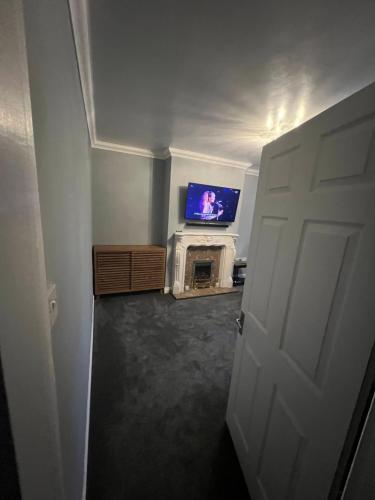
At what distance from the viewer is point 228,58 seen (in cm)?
131

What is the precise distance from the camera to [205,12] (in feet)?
3.41

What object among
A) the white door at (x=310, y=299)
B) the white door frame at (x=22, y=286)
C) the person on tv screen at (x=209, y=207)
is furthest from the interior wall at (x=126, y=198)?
the white door frame at (x=22, y=286)

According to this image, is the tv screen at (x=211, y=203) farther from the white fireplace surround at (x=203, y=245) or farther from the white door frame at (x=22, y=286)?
the white door frame at (x=22, y=286)

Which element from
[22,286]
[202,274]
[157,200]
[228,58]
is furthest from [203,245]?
[22,286]

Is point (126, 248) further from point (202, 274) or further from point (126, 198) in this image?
point (202, 274)

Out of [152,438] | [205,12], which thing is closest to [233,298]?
[152,438]

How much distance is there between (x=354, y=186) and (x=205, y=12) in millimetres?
1199

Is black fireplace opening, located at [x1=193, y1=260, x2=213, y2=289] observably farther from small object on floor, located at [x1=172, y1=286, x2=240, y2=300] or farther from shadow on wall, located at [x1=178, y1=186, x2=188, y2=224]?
shadow on wall, located at [x1=178, y1=186, x2=188, y2=224]

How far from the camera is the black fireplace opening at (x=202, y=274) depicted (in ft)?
12.6

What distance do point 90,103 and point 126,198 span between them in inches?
64.1

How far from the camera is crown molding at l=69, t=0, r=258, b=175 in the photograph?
1.07 metres

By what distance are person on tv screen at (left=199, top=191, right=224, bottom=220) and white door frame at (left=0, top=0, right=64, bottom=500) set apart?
10.7ft

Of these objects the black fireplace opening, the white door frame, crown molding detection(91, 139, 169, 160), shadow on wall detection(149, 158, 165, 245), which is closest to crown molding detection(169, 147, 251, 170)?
crown molding detection(91, 139, 169, 160)

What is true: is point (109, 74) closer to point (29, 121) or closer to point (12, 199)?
point (29, 121)
